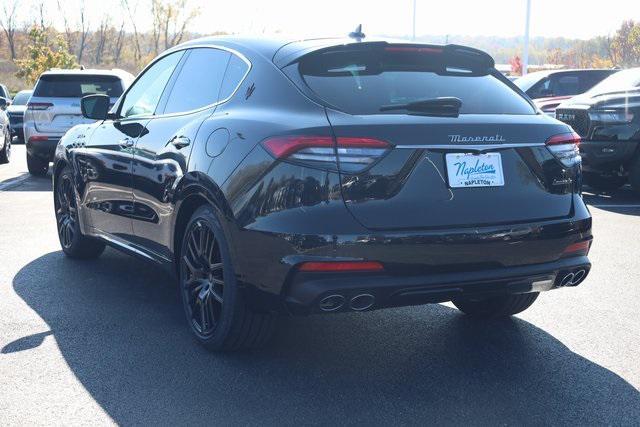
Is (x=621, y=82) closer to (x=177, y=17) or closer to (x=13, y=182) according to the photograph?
(x=13, y=182)

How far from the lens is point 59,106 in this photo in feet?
46.7

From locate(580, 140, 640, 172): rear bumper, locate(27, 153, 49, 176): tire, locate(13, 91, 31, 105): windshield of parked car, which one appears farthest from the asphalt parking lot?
locate(13, 91, 31, 105): windshield of parked car

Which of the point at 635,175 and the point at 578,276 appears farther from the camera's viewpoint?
the point at 635,175

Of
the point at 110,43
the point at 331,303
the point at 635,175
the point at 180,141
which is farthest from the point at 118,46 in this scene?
the point at 331,303

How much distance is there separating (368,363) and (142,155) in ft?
6.29

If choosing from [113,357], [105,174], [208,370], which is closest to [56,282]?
[105,174]

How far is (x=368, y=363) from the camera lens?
4438 millimetres

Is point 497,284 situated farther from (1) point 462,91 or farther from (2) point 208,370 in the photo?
(2) point 208,370

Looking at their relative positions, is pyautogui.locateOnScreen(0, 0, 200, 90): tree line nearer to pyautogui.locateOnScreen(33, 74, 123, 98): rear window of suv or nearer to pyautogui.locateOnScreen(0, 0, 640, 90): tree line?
pyautogui.locateOnScreen(0, 0, 640, 90): tree line

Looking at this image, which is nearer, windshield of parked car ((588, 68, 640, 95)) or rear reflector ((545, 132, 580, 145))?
rear reflector ((545, 132, 580, 145))

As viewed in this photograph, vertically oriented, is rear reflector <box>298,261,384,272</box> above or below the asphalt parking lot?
above

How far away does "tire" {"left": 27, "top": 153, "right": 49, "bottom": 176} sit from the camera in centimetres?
1477

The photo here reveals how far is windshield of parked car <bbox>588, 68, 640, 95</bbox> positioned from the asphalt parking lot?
18.8 feet

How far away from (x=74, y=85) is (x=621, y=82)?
8529 mm
